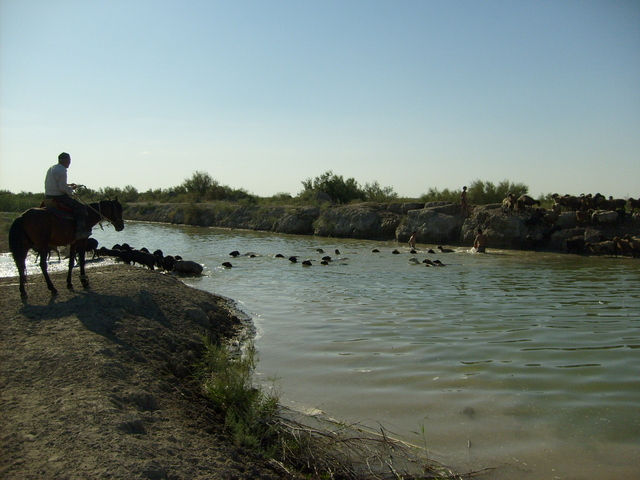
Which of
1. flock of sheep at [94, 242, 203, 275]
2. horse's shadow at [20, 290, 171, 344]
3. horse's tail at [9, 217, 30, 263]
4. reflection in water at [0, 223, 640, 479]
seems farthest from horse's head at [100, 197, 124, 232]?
flock of sheep at [94, 242, 203, 275]

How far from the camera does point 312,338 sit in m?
8.75

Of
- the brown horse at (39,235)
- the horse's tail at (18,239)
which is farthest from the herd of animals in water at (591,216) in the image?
the horse's tail at (18,239)

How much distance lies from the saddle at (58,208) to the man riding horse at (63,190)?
0.14ft

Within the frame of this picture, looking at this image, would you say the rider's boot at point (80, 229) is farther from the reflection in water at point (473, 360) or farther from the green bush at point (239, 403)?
the green bush at point (239, 403)

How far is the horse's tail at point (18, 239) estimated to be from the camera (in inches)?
315

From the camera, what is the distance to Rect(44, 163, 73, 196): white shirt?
8328mm

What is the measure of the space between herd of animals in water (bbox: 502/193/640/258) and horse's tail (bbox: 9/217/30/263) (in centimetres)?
2257

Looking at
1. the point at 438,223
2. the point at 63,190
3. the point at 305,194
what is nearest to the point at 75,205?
the point at 63,190

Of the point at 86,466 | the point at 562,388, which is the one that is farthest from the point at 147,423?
the point at 562,388

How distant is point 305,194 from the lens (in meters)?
47.9

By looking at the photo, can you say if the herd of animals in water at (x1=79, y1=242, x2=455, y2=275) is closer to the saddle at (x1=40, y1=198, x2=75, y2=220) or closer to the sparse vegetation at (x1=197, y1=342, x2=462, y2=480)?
the saddle at (x1=40, y1=198, x2=75, y2=220)

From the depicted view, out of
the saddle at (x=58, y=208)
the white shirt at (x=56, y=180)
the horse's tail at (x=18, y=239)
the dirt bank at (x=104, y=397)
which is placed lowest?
the dirt bank at (x=104, y=397)

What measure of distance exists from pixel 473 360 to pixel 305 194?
135ft

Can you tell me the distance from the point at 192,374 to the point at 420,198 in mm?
34784
